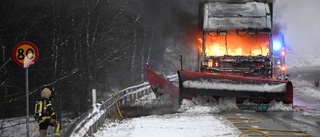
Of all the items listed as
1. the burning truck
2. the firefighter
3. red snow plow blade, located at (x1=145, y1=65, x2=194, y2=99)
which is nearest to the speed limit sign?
the firefighter

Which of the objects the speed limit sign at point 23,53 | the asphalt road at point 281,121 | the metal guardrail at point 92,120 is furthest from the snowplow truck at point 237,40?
the speed limit sign at point 23,53

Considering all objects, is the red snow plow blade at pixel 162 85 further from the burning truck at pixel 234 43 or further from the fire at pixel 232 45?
the fire at pixel 232 45

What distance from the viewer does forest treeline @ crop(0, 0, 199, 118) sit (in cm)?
1842

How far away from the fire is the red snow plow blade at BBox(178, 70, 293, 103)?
2.26m

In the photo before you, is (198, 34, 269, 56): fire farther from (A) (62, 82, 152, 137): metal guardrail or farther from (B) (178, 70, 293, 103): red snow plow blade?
(A) (62, 82, 152, 137): metal guardrail

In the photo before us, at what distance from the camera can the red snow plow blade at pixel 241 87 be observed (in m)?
12.3

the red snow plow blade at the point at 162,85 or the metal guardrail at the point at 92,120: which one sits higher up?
the red snow plow blade at the point at 162,85

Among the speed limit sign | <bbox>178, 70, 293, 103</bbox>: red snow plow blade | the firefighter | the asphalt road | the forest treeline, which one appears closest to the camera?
the firefighter

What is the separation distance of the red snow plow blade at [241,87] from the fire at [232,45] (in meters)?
2.26

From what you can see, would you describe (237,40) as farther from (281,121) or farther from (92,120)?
(92,120)

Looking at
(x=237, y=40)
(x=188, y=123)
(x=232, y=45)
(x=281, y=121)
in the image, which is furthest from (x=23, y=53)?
(x=237, y=40)

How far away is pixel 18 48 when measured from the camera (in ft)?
28.7

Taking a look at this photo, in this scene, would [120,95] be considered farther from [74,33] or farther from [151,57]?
[151,57]

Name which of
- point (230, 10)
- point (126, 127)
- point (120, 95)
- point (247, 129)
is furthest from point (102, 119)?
point (230, 10)
